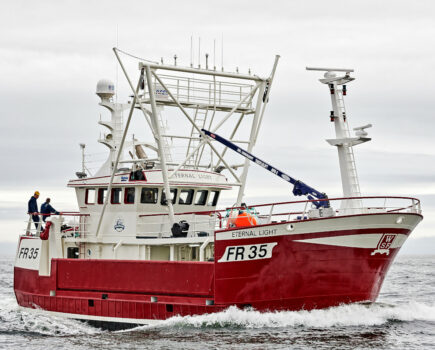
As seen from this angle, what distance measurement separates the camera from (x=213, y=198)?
2480 centimetres

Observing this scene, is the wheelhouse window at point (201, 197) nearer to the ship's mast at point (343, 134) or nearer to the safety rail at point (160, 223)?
the safety rail at point (160, 223)

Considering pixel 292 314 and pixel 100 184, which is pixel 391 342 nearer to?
pixel 292 314

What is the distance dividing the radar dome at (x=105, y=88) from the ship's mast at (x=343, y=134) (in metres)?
9.02

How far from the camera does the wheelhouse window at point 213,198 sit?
24.6m

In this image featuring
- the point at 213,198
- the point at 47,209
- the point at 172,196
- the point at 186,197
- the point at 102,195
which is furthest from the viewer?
the point at 47,209

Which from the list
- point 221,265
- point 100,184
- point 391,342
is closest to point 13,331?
point 100,184

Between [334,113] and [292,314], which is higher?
[334,113]

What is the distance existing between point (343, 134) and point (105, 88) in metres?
10.2

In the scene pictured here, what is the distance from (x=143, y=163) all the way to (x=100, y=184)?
5.45 ft

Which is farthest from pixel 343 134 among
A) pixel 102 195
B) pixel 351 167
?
pixel 102 195

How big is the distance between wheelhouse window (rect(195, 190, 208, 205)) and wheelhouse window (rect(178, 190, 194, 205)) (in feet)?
0.84

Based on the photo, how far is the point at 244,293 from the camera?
19391mm

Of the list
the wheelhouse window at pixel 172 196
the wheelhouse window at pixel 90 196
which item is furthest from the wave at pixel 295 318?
the wheelhouse window at pixel 90 196

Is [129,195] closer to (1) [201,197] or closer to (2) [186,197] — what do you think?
(2) [186,197]
